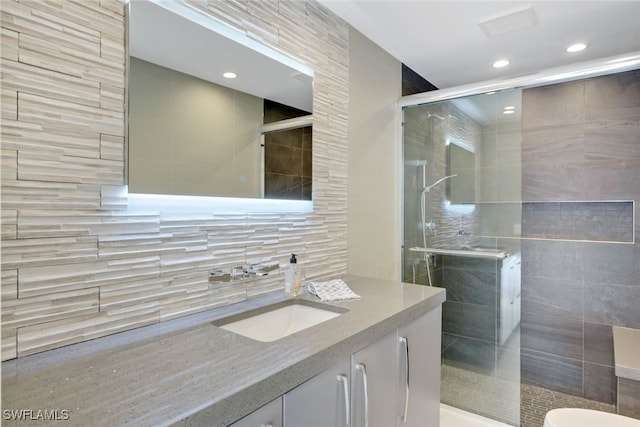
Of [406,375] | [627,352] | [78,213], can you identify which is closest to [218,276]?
[78,213]

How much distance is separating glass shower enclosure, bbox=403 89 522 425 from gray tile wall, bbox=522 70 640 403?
42 cm

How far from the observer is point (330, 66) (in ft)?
6.38

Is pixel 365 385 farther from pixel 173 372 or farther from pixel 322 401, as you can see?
pixel 173 372

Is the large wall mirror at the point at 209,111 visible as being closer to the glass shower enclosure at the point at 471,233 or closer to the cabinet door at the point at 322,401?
the cabinet door at the point at 322,401

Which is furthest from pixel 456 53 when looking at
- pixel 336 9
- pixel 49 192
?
pixel 49 192

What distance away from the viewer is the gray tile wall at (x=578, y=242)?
2.58 meters

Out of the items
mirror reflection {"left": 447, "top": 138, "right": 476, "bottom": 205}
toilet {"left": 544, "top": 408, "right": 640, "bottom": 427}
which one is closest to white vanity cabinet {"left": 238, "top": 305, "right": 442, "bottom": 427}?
toilet {"left": 544, "top": 408, "right": 640, "bottom": 427}

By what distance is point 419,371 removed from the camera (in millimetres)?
1526

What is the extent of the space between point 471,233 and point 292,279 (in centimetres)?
152

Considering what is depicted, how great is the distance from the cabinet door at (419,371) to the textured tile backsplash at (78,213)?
745 millimetres

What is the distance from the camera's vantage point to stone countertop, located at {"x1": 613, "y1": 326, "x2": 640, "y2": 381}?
1.89 m

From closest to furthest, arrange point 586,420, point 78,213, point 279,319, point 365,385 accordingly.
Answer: point 78,213 < point 365,385 < point 279,319 < point 586,420

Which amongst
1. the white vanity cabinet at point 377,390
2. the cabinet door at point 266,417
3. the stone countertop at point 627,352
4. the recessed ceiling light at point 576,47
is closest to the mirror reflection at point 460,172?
the recessed ceiling light at point 576,47

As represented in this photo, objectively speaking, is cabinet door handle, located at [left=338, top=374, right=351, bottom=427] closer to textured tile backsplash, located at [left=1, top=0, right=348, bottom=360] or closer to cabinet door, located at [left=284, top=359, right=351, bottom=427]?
cabinet door, located at [left=284, top=359, right=351, bottom=427]
